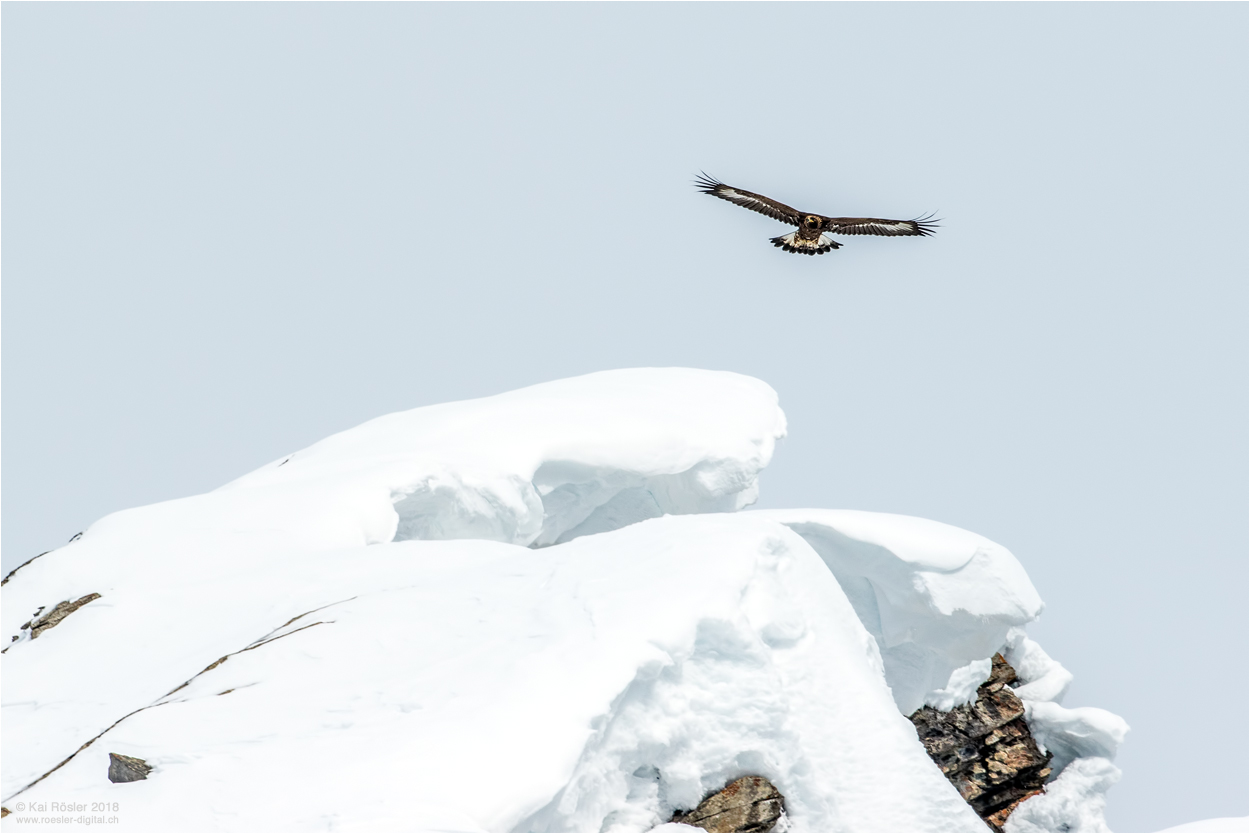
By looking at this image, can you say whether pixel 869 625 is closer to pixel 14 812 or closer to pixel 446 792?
pixel 446 792

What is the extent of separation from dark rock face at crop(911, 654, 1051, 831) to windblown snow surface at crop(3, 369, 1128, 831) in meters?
2.90

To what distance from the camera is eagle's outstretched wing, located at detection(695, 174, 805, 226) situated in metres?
14.2

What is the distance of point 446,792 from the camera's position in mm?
6102

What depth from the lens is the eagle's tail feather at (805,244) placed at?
1428cm

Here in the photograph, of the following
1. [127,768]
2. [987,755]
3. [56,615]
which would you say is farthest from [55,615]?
[987,755]

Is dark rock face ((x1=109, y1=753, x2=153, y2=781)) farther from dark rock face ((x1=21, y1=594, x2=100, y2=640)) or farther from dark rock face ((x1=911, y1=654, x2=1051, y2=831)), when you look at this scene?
dark rock face ((x1=911, y1=654, x2=1051, y2=831))

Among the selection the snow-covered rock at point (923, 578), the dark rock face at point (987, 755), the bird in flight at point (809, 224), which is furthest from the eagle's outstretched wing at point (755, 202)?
the dark rock face at point (987, 755)

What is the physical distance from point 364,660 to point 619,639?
1898 millimetres

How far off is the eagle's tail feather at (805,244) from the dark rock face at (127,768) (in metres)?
10.5

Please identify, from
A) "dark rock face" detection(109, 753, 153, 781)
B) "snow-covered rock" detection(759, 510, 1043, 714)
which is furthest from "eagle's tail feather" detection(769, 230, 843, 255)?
"dark rock face" detection(109, 753, 153, 781)

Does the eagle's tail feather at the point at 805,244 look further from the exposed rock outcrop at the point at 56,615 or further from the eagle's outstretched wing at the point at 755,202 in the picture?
the exposed rock outcrop at the point at 56,615

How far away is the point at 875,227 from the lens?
46.6ft

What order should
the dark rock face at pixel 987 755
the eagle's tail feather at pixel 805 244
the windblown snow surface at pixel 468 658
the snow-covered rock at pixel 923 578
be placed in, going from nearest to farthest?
the windblown snow surface at pixel 468 658
the snow-covered rock at pixel 923 578
the eagle's tail feather at pixel 805 244
the dark rock face at pixel 987 755

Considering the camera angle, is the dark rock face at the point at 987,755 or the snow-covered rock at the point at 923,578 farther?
the dark rock face at the point at 987,755
